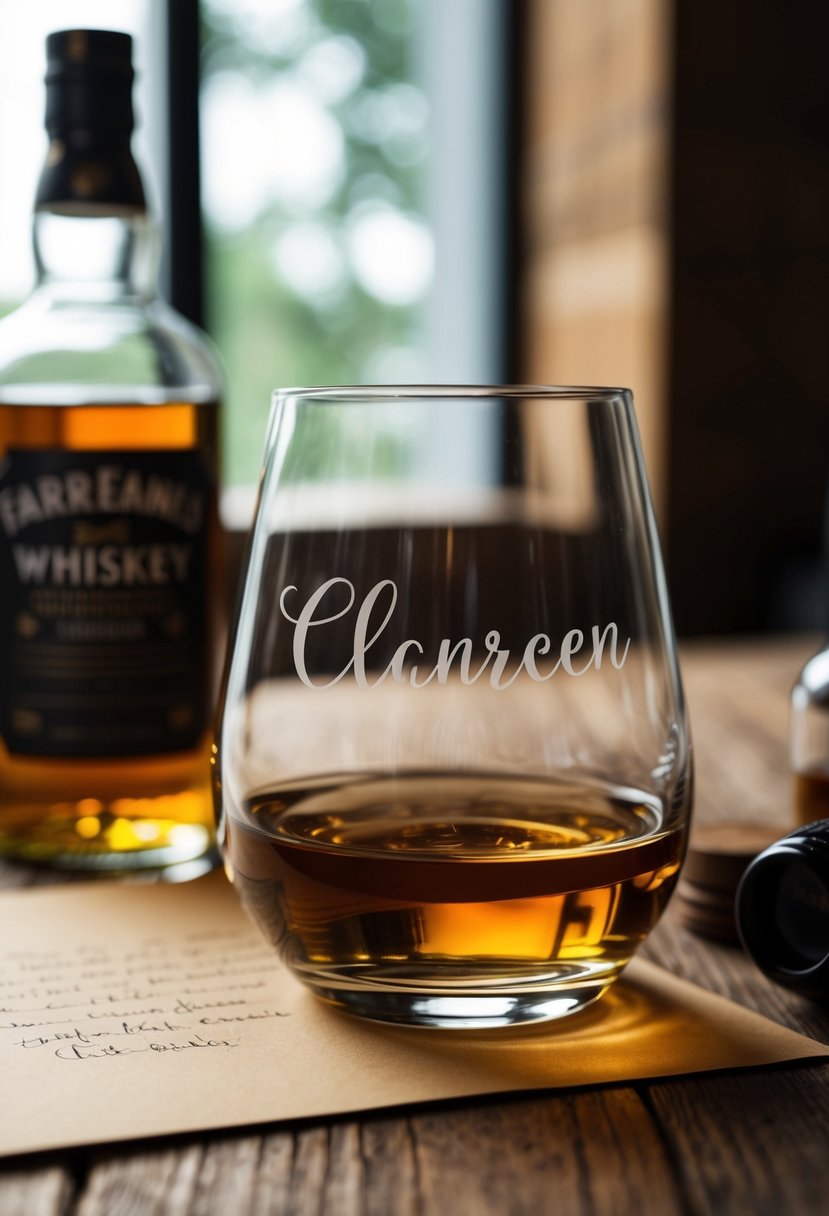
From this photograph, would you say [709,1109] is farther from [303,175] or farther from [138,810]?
[303,175]

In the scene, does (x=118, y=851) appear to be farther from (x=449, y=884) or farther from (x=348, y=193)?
(x=348, y=193)

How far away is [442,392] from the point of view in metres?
0.44

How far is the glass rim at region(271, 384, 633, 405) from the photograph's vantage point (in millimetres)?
442

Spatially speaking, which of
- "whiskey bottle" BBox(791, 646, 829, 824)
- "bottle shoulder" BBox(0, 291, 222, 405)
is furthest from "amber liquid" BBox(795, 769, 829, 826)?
"bottle shoulder" BBox(0, 291, 222, 405)

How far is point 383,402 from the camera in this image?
0.45m

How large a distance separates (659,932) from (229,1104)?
0.25m

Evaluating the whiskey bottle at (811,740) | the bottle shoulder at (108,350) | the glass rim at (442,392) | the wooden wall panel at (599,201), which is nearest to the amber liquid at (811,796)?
the whiskey bottle at (811,740)

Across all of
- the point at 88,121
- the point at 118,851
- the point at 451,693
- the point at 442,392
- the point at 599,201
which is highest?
the point at 599,201

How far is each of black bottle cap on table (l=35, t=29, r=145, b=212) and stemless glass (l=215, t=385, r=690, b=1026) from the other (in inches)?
11.4

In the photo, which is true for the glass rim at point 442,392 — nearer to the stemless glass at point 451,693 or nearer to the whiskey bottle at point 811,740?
the stemless glass at point 451,693

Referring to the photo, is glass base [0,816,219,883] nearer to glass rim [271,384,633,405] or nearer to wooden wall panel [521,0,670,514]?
glass rim [271,384,633,405]

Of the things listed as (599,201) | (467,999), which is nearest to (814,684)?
(467,999)

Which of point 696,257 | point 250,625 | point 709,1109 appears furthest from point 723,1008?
point 696,257

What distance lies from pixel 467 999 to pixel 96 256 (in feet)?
1.59
